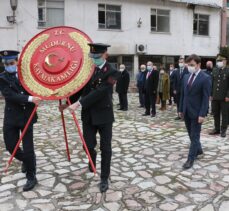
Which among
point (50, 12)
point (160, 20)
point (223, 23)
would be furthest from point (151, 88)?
point (223, 23)

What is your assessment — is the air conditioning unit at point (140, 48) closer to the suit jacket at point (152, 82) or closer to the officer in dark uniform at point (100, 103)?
the suit jacket at point (152, 82)

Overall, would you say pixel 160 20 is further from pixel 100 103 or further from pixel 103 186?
pixel 103 186

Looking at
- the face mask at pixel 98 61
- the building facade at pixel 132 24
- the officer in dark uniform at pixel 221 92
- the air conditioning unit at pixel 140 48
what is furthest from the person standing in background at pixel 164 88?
the air conditioning unit at pixel 140 48

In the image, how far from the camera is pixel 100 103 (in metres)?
4.65

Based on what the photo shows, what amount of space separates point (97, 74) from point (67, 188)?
65.7 inches

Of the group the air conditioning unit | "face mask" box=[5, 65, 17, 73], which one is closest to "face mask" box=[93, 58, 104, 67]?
"face mask" box=[5, 65, 17, 73]

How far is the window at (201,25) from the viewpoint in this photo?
2448 centimetres

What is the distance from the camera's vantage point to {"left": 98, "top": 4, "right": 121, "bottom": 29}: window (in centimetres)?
2138

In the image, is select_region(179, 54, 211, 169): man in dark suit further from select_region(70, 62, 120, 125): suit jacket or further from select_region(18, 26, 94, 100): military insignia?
select_region(18, 26, 94, 100): military insignia

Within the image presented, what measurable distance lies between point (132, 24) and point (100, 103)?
18.2m

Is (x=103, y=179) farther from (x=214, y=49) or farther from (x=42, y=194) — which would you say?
(x=214, y=49)

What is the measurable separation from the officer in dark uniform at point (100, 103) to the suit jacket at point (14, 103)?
692 millimetres

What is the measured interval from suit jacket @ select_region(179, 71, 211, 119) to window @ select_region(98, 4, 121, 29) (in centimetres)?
1648

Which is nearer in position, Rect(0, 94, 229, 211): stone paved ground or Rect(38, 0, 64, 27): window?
Rect(0, 94, 229, 211): stone paved ground
